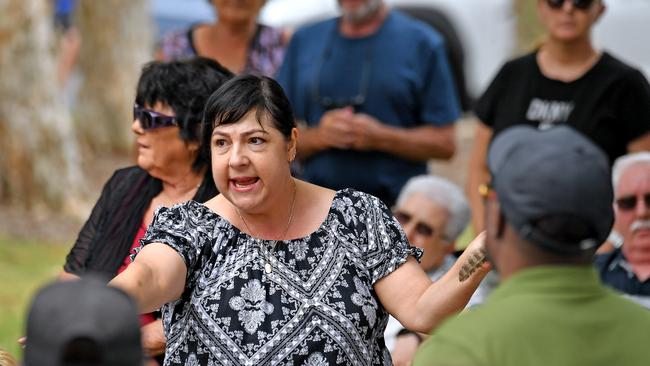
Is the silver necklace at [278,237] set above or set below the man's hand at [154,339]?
above

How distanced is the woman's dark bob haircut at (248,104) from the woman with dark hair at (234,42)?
230 centimetres

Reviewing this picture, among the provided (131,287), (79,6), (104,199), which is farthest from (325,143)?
(79,6)

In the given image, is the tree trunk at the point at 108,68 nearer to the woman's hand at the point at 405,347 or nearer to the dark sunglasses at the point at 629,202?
the dark sunglasses at the point at 629,202

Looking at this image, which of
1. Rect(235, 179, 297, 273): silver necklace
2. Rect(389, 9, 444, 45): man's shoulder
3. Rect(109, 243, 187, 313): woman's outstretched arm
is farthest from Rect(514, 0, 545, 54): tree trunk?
Rect(109, 243, 187, 313): woman's outstretched arm

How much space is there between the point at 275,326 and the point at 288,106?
0.71 metres

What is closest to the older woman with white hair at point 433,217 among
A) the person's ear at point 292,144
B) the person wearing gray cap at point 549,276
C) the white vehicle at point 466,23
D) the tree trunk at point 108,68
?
the person's ear at point 292,144

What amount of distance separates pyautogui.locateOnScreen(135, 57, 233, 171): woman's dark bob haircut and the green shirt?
205cm

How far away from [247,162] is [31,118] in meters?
7.41

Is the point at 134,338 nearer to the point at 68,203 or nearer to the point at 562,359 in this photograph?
the point at 562,359

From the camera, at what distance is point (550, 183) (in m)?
2.94

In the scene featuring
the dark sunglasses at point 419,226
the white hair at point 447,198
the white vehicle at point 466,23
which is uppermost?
the white hair at point 447,198

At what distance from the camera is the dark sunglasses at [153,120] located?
191 inches

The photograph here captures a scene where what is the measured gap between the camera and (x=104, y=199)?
4.98 meters

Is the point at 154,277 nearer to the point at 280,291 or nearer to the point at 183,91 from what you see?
the point at 280,291
